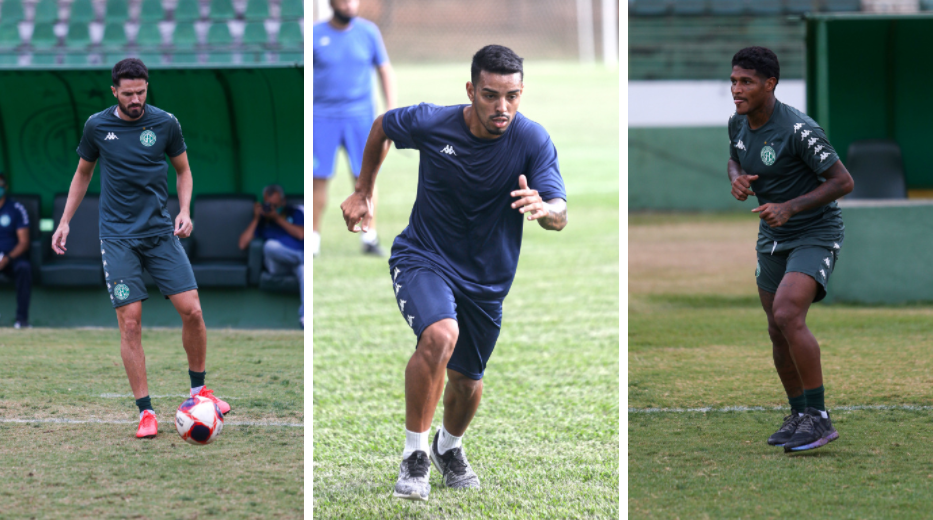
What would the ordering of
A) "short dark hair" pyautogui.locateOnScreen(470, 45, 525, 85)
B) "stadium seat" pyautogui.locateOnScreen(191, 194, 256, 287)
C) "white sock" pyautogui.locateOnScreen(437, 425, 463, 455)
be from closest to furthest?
1. "short dark hair" pyautogui.locateOnScreen(470, 45, 525, 85)
2. "white sock" pyautogui.locateOnScreen(437, 425, 463, 455)
3. "stadium seat" pyautogui.locateOnScreen(191, 194, 256, 287)

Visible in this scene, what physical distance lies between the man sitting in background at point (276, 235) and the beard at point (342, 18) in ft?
7.98

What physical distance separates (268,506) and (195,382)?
1443 mm

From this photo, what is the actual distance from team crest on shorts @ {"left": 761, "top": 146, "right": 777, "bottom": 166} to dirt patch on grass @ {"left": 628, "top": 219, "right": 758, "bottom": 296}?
4.76m

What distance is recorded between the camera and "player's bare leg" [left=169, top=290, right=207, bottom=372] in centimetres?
507

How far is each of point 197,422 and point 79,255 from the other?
4774mm

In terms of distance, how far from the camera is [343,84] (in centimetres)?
1005

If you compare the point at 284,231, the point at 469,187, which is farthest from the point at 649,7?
the point at 469,187

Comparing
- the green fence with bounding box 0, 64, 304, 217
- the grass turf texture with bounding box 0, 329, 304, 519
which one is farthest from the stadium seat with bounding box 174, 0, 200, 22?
the grass turf texture with bounding box 0, 329, 304, 519

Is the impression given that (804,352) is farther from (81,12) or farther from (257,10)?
(81,12)

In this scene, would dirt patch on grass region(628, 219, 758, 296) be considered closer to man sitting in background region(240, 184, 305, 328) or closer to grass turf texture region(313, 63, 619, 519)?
grass turf texture region(313, 63, 619, 519)

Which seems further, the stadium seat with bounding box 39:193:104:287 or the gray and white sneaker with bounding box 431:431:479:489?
the stadium seat with bounding box 39:193:104:287

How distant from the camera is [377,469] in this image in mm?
4473

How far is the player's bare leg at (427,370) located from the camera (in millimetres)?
3725

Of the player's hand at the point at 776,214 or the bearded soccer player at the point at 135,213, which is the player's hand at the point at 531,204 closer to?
the player's hand at the point at 776,214
